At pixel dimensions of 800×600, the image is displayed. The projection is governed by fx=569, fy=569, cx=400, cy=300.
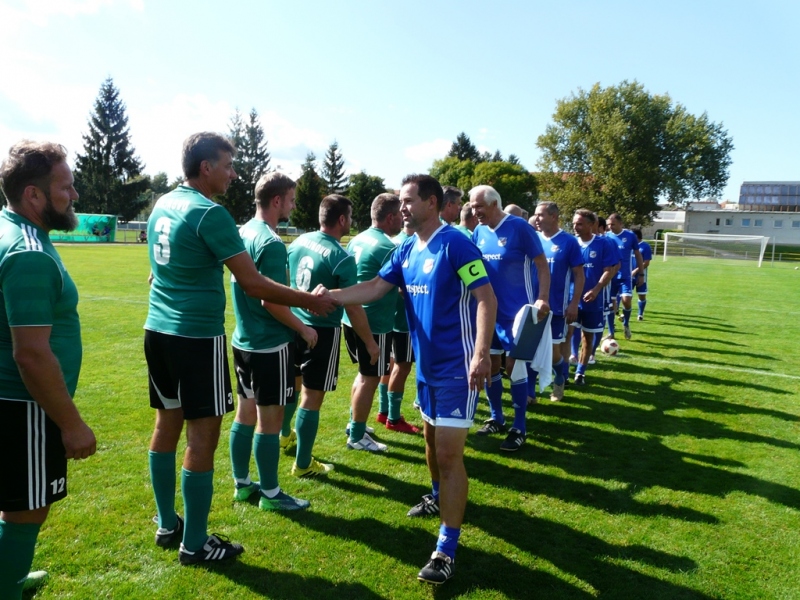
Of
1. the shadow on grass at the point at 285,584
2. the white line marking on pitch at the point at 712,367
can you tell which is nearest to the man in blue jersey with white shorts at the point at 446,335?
the shadow on grass at the point at 285,584

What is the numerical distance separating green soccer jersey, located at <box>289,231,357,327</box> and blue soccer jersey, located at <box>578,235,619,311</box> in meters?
4.61

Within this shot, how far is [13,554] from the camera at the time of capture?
252cm

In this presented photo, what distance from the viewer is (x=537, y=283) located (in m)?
5.98

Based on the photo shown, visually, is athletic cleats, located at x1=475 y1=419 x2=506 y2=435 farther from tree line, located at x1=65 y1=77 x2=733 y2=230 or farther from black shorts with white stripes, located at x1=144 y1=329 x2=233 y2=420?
tree line, located at x1=65 y1=77 x2=733 y2=230

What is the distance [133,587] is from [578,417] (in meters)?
5.11

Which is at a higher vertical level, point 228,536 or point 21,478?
point 21,478

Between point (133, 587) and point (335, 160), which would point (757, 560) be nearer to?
point (133, 587)

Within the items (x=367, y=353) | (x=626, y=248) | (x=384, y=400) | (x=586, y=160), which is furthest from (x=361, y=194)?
(x=367, y=353)

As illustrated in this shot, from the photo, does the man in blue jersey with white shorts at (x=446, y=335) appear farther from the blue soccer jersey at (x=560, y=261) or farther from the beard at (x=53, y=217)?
the blue soccer jersey at (x=560, y=261)

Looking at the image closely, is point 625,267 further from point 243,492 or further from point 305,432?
point 243,492

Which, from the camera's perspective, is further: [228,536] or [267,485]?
[267,485]

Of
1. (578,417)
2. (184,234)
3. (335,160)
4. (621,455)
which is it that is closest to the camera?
(184,234)

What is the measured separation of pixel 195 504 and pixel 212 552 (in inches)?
13.8

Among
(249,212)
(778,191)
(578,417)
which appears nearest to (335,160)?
(249,212)
